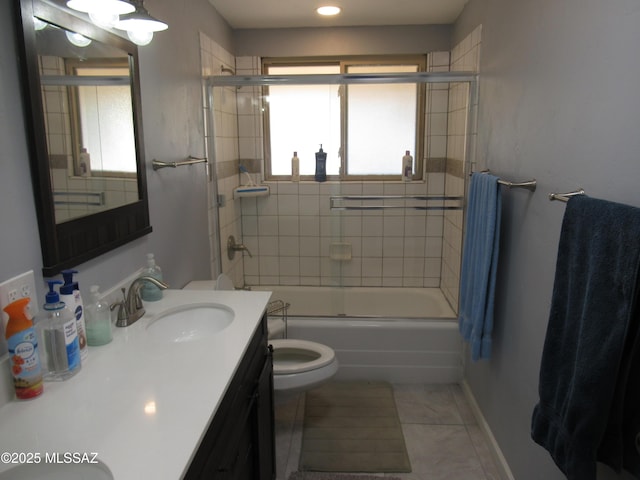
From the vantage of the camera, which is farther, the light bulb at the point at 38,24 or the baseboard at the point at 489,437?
the baseboard at the point at 489,437

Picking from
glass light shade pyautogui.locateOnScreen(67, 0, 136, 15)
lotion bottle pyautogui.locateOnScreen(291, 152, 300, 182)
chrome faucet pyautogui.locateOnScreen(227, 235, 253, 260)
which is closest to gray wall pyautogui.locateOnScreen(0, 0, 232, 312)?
glass light shade pyautogui.locateOnScreen(67, 0, 136, 15)

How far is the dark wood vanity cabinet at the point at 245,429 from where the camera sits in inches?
42.1

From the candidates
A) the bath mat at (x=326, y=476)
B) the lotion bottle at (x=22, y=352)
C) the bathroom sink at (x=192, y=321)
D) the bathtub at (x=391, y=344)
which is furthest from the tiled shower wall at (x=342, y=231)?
the lotion bottle at (x=22, y=352)

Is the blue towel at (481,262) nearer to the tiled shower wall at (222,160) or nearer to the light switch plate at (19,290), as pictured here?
the tiled shower wall at (222,160)

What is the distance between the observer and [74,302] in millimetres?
1244

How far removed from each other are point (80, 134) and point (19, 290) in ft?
1.73

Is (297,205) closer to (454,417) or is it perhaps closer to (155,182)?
(155,182)

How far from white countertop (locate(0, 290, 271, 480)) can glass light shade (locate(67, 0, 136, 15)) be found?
973 millimetres

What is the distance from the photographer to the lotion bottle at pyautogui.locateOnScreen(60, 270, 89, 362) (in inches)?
48.0

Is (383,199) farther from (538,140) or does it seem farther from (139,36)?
(139,36)

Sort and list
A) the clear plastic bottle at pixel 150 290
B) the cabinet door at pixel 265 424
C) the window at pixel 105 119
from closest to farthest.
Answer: the window at pixel 105 119 < the cabinet door at pixel 265 424 < the clear plastic bottle at pixel 150 290

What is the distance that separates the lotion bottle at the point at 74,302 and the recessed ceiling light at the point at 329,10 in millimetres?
2445

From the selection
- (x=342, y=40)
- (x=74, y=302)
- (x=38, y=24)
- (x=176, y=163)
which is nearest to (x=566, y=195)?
(x=74, y=302)

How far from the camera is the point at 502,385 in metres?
2.13
